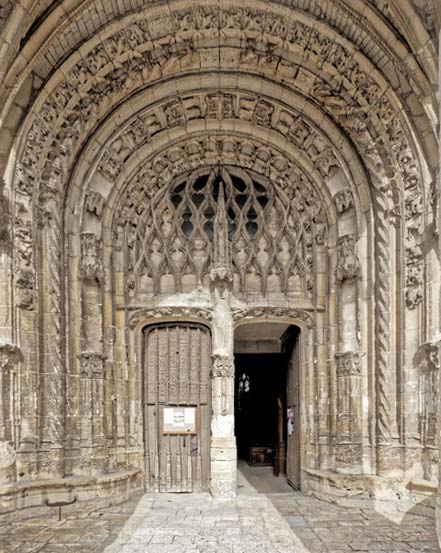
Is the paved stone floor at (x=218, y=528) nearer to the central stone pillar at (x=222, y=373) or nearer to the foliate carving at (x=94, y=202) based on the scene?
the central stone pillar at (x=222, y=373)

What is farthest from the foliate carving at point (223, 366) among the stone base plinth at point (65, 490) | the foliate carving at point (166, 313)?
the stone base plinth at point (65, 490)

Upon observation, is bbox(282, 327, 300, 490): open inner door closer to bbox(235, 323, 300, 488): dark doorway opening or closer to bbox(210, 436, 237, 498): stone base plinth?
bbox(235, 323, 300, 488): dark doorway opening

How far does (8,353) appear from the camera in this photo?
6441 mm

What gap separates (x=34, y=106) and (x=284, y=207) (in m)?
4.20

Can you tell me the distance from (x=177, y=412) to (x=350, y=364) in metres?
2.88

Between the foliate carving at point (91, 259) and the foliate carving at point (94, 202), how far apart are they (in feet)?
1.20

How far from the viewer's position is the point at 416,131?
6906mm

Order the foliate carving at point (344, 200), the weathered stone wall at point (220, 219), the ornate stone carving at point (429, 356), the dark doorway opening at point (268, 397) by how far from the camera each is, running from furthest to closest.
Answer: the dark doorway opening at point (268, 397)
the foliate carving at point (344, 200)
the weathered stone wall at point (220, 219)
the ornate stone carving at point (429, 356)

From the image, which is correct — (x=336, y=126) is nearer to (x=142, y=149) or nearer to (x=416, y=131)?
(x=416, y=131)

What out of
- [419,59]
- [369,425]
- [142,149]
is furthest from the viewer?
[142,149]

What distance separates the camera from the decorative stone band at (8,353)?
636 cm

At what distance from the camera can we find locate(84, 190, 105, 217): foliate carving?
7.71 metres

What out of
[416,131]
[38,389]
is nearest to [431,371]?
[416,131]

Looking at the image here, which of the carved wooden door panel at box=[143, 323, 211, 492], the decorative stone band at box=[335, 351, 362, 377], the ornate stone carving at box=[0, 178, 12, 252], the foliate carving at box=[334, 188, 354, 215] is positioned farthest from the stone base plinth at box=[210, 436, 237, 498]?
the ornate stone carving at box=[0, 178, 12, 252]
